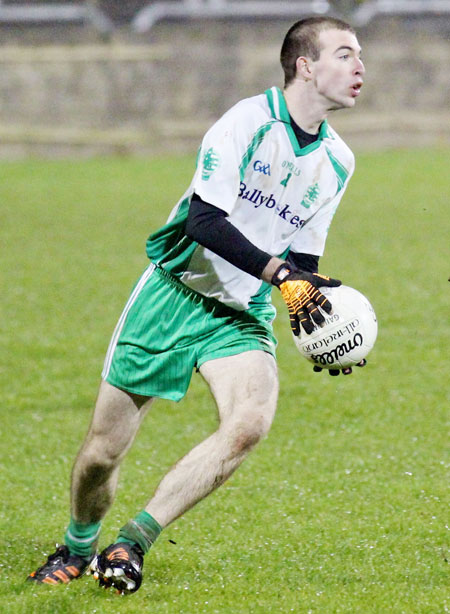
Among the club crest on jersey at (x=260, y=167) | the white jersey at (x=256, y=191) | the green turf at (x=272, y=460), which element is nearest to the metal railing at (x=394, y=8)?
the green turf at (x=272, y=460)

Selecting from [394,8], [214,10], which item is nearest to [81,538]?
[214,10]

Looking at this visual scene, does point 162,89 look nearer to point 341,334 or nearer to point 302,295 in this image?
point 341,334

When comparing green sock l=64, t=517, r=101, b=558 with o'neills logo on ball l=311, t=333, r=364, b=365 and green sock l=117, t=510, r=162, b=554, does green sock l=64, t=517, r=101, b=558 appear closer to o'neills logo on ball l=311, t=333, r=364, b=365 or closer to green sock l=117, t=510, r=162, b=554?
green sock l=117, t=510, r=162, b=554

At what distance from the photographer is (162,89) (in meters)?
31.0

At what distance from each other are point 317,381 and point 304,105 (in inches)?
184

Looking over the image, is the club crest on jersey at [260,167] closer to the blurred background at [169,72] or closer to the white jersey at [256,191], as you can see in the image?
the white jersey at [256,191]

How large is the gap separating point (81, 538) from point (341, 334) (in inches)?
60.8

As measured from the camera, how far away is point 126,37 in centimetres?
3127

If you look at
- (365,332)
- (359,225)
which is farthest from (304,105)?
(359,225)

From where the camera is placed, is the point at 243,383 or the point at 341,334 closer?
the point at 243,383

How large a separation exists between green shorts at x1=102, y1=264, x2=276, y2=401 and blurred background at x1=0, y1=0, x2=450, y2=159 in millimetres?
25056

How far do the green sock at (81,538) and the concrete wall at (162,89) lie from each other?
2514cm

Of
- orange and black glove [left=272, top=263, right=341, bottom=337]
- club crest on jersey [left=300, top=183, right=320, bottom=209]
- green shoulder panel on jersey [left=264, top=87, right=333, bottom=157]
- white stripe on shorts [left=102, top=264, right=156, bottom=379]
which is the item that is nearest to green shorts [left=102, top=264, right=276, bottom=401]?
white stripe on shorts [left=102, top=264, right=156, bottom=379]

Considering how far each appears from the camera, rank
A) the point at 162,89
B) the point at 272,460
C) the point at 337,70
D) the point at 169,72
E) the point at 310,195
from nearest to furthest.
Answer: the point at 337,70, the point at 310,195, the point at 272,460, the point at 162,89, the point at 169,72
